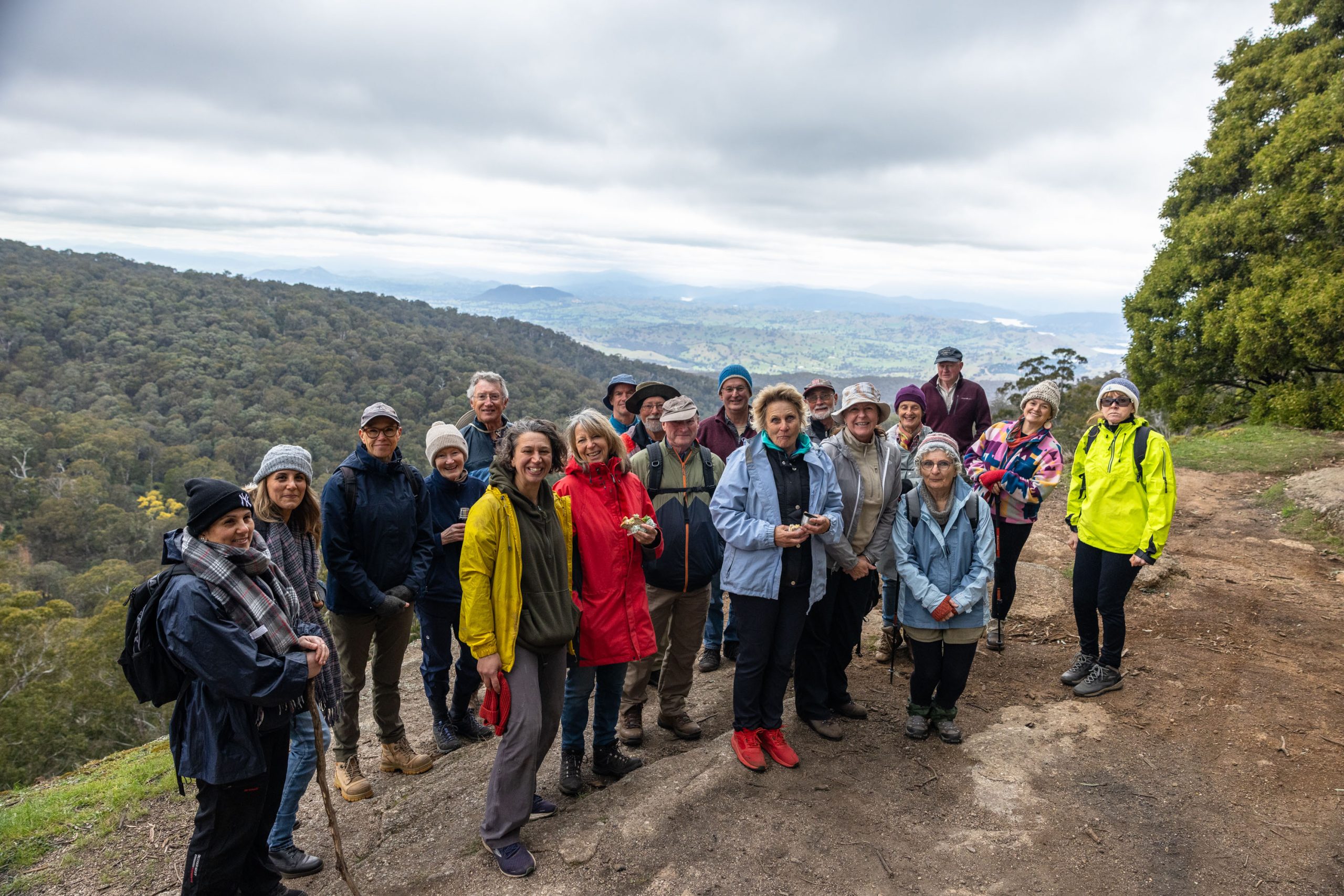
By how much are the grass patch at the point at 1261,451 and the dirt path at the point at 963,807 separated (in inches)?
267

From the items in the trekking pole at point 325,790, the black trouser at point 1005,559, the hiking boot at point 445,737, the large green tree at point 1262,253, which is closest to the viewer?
the trekking pole at point 325,790

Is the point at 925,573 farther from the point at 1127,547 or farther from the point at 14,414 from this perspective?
the point at 14,414

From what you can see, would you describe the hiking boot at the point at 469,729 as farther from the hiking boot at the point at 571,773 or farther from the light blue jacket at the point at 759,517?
the light blue jacket at the point at 759,517

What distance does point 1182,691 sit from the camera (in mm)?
4789

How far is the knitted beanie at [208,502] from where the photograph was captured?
9.08ft

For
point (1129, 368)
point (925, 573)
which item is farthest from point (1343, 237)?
point (925, 573)

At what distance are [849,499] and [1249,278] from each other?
44.8ft

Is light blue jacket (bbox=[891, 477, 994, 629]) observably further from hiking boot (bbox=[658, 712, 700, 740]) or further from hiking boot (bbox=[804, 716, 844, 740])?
hiking boot (bbox=[658, 712, 700, 740])

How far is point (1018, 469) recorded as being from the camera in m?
5.12

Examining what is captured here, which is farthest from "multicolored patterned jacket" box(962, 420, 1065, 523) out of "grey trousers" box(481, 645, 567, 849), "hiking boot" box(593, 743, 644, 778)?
"grey trousers" box(481, 645, 567, 849)

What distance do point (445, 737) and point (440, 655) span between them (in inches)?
26.9

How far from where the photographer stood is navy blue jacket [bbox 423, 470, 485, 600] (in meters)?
4.62

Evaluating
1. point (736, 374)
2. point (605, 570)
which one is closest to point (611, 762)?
point (605, 570)

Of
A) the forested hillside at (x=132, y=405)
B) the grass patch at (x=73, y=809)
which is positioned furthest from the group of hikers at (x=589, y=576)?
the forested hillside at (x=132, y=405)
